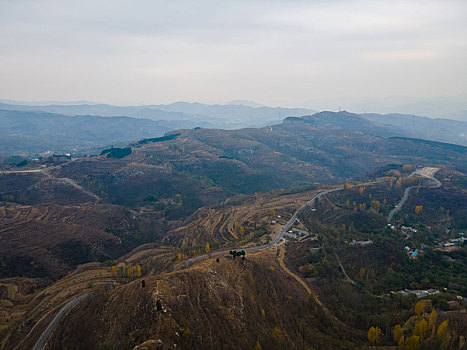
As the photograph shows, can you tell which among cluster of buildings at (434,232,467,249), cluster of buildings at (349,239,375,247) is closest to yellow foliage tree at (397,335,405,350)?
cluster of buildings at (349,239,375,247)

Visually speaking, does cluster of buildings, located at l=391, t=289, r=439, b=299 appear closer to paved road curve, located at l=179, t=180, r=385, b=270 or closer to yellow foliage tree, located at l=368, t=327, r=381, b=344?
yellow foliage tree, located at l=368, t=327, r=381, b=344

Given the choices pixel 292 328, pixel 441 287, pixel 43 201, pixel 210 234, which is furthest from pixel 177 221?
pixel 441 287

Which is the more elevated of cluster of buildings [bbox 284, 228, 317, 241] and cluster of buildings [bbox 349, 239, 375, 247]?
cluster of buildings [bbox 284, 228, 317, 241]

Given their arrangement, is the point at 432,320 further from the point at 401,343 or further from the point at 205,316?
the point at 205,316

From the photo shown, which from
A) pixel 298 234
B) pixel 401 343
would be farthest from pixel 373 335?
pixel 298 234

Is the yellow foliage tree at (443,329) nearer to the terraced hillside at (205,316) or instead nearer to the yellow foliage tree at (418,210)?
the terraced hillside at (205,316)

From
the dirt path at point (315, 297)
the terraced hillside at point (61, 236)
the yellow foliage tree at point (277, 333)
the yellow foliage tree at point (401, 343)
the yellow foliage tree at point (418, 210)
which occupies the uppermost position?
the yellow foliage tree at point (418, 210)

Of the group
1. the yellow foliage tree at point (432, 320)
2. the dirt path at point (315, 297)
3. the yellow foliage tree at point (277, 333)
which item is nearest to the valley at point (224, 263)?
the yellow foliage tree at point (277, 333)

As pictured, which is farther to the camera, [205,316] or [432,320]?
[432,320]
